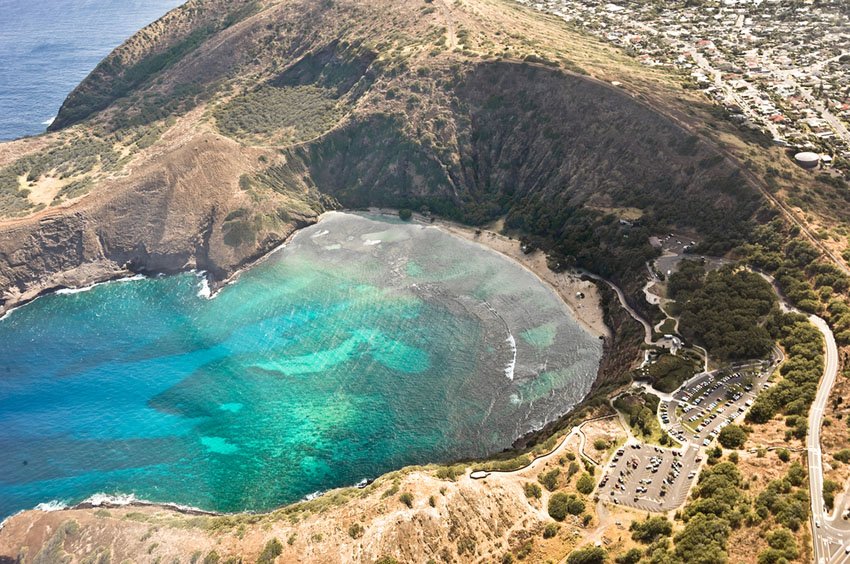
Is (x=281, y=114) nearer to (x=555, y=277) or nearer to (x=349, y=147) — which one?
(x=349, y=147)

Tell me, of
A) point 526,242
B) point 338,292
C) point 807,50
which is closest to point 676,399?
point 526,242

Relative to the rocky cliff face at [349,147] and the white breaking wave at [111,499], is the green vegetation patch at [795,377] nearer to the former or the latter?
the rocky cliff face at [349,147]

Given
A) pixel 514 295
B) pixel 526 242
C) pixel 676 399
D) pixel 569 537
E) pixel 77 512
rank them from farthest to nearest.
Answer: pixel 526 242 < pixel 514 295 < pixel 676 399 < pixel 77 512 < pixel 569 537

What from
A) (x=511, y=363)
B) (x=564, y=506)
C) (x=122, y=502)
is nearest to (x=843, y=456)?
(x=564, y=506)

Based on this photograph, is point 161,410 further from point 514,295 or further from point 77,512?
point 514,295

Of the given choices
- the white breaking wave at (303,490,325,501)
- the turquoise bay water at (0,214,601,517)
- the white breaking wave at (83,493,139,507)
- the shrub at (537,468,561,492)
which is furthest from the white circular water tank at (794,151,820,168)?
the white breaking wave at (83,493,139,507)

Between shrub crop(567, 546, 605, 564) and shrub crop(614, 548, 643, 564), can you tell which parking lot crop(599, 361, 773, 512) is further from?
shrub crop(567, 546, 605, 564)

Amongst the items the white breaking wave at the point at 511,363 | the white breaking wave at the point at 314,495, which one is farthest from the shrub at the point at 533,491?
the white breaking wave at the point at 314,495
